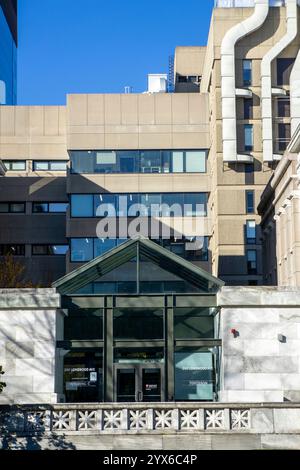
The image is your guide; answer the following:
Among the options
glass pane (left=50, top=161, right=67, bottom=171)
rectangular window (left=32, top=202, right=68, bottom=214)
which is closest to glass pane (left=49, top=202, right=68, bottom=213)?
rectangular window (left=32, top=202, right=68, bottom=214)

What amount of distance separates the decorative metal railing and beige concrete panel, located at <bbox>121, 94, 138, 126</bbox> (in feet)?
157

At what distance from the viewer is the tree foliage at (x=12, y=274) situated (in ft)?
215

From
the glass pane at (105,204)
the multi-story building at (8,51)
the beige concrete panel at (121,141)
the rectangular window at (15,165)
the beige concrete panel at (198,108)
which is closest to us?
the glass pane at (105,204)


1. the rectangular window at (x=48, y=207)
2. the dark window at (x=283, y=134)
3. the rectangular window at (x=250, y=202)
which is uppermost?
the dark window at (x=283, y=134)

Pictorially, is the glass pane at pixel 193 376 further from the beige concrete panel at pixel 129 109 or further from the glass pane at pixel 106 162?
the beige concrete panel at pixel 129 109

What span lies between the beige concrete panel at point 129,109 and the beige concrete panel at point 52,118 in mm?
7575

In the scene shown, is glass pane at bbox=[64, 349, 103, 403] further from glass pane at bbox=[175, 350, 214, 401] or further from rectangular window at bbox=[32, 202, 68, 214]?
rectangular window at bbox=[32, 202, 68, 214]

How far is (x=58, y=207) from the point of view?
76.4 meters

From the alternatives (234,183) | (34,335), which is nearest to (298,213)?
(234,183)

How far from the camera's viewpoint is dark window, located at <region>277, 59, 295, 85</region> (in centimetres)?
7106

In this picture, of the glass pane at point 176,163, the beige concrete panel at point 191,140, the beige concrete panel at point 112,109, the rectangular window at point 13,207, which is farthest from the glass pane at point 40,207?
the beige concrete panel at point 191,140

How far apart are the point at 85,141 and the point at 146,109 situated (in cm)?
554

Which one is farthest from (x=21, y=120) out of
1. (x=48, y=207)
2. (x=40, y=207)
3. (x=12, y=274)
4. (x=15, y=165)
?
(x=12, y=274)
